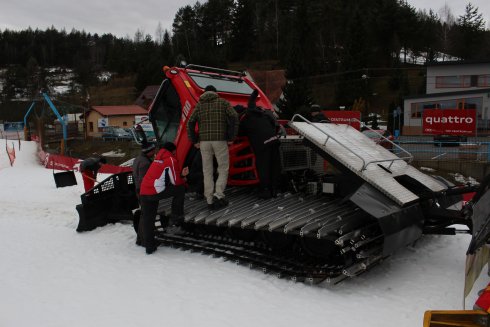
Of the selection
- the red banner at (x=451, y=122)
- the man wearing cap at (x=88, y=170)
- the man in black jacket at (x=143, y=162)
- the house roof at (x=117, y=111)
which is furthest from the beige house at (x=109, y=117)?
the man in black jacket at (x=143, y=162)

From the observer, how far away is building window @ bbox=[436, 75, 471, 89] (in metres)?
41.0

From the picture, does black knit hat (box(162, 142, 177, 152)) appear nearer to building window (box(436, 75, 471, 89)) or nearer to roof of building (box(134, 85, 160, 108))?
building window (box(436, 75, 471, 89))

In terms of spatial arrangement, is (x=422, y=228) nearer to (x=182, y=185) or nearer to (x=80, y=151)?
(x=182, y=185)

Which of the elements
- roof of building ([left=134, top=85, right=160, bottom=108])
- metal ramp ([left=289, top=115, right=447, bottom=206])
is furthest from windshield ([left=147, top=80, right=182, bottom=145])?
roof of building ([left=134, top=85, right=160, bottom=108])

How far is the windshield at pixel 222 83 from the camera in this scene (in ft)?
22.1

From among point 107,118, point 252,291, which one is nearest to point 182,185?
point 252,291

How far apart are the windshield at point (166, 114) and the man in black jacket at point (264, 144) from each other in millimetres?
1285

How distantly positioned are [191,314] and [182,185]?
220 cm

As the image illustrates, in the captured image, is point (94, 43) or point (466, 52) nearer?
point (466, 52)

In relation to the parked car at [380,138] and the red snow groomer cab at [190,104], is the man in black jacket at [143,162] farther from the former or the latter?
the parked car at [380,138]

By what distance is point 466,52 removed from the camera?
6303cm

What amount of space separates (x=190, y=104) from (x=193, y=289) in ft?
8.73

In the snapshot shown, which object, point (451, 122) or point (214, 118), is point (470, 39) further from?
point (214, 118)

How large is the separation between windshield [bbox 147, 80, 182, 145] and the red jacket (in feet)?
3.16
